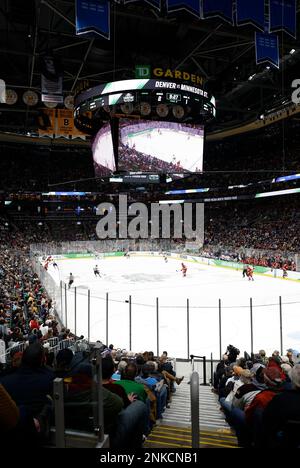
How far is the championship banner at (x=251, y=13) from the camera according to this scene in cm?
1239

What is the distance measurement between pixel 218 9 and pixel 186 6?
1245 mm

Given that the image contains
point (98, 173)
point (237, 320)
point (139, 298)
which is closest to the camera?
point (237, 320)

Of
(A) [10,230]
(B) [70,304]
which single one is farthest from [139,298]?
(A) [10,230]

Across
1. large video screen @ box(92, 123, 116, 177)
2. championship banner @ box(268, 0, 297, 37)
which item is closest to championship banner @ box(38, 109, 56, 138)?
large video screen @ box(92, 123, 116, 177)

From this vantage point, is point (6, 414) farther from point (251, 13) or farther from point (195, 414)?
point (251, 13)

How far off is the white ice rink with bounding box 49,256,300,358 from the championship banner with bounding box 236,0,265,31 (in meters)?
9.15

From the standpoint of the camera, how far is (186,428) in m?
4.71

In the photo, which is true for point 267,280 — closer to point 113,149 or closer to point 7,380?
point 113,149

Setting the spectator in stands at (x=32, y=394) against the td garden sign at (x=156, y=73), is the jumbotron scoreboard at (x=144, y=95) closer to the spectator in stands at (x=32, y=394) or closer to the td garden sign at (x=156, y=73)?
the td garden sign at (x=156, y=73)

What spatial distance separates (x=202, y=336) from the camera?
13.0m

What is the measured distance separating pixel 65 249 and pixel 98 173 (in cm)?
2066

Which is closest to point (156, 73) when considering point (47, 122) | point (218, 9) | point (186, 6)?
point (218, 9)

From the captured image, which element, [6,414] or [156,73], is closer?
[6,414]
